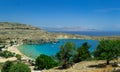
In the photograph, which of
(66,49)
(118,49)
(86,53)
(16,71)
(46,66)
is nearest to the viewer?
(16,71)

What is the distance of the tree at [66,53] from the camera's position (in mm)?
57928

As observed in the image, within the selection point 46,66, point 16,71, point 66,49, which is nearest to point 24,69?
point 16,71

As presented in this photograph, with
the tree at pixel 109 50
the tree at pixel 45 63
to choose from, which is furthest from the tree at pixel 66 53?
the tree at pixel 45 63

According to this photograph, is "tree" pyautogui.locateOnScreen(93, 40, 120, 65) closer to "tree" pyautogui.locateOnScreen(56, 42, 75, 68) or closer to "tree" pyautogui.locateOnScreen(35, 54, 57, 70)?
"tree" pyautogui.locateOnScreen(56, 42, 75, 68)

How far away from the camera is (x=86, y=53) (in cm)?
6228

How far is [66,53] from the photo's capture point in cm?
5884

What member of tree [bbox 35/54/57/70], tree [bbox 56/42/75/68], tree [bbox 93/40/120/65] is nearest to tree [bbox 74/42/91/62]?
tree [bbox 56/42/75/68]

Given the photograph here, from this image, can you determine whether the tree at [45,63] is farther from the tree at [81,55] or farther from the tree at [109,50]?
the tree at [109,50]

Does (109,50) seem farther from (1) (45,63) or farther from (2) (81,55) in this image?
(1) (45,63)

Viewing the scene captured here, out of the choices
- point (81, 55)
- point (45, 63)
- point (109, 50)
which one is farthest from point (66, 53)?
point (45, 63)

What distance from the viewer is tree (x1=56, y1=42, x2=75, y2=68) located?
190 feet

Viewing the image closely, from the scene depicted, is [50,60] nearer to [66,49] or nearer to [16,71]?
[66,49]

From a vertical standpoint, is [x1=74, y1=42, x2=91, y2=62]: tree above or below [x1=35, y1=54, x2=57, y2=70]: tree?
above

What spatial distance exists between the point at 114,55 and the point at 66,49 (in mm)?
12395
